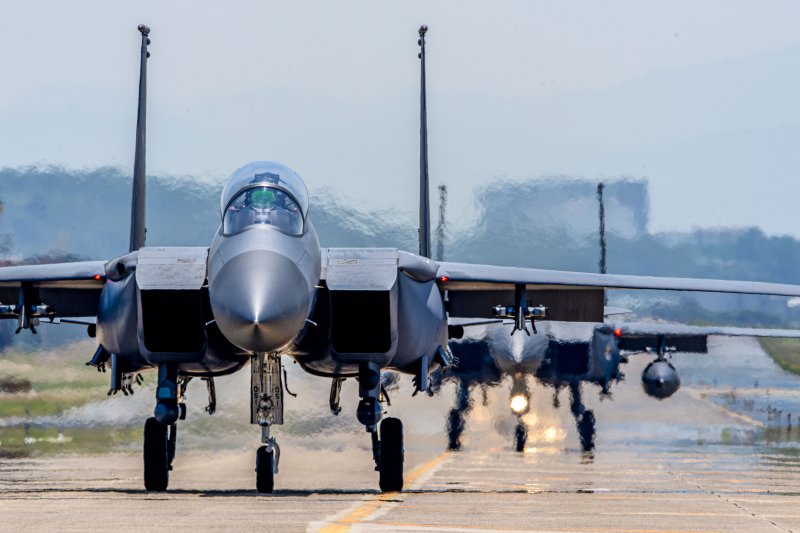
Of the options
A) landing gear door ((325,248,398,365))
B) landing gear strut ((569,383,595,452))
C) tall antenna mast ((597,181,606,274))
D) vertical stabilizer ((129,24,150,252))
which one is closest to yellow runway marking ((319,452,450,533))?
landing gear door ((325,248,398,365))

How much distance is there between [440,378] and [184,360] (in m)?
10.4

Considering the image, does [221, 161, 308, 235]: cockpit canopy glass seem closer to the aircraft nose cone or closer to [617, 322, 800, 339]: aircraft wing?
the aircraft nose cone

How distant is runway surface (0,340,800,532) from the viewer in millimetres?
11750

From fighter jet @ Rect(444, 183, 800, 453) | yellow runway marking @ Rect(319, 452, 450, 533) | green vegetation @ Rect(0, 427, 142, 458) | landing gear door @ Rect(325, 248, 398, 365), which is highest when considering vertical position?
landing gear door @ Rect(325, 248, 398, 365)

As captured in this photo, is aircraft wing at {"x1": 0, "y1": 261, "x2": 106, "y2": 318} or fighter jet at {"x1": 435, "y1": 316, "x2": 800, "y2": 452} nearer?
aircraft wing at {"x1": 0, "y1": 261, "x2": 106, "y2": 318}

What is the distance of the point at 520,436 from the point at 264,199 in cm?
1274

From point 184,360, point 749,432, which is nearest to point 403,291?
point 184,360

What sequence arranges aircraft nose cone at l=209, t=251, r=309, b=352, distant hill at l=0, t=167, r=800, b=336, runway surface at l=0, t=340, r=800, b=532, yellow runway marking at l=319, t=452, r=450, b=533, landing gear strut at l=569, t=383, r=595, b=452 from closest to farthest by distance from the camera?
yellow runway marking at l=319, t=452, r=450, b=533
runway surface at l=0, t=340, r=800, b=532
aircraft nose cone at l=209, t=251, r=309, b=352
distant hill at l=0, t=167, r=800, b=336
landing gear strut at l=569, t=383, r=595, b=452

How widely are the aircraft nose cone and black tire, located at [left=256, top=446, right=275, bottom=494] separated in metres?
2.03

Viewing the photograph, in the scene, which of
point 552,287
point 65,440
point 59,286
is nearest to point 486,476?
point 552,287

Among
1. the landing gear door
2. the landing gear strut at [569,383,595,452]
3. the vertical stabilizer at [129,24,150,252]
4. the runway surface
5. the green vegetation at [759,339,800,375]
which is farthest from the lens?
the green vegetation at [759,339,800,375]

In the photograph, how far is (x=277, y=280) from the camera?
13.1 m

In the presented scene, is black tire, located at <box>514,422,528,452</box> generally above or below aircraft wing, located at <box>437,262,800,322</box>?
below

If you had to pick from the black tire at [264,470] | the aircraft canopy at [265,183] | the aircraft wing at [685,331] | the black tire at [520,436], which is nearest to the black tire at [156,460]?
the black tire at [264,470]
